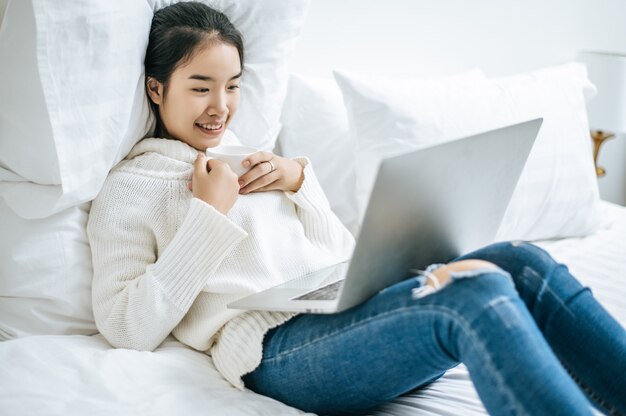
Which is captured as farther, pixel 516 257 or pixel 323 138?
pixel 323 138

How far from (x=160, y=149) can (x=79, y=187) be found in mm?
188

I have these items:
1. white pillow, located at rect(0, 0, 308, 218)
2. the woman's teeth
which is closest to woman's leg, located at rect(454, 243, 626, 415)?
the woman's teeth

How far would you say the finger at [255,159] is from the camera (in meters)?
1.27

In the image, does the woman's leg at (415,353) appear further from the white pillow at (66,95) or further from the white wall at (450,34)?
the white wall at (450,34)

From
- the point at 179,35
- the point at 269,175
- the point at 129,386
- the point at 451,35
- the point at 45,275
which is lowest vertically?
the point at 129,386

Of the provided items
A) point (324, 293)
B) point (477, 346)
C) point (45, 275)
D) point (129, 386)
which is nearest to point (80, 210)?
point (45, 275)

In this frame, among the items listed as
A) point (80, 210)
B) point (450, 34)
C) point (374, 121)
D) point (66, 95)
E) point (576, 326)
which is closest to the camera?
point (576, 326)

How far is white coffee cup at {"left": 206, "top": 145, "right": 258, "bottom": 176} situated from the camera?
4.07ft

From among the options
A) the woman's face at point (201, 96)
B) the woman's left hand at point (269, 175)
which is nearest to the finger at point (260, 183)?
the woman's left hand at point (269, 175)

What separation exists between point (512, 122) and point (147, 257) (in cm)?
107

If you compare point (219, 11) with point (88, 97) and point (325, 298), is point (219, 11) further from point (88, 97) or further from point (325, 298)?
point (325, 298)

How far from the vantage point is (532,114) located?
6.17 ft

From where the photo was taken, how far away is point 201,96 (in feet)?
4.27

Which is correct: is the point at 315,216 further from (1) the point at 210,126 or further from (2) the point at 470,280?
(2) the point at 470,280
